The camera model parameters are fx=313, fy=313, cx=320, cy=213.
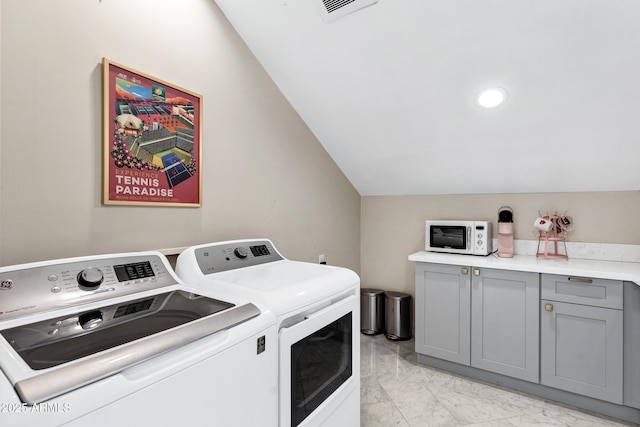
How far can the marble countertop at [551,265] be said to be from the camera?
6.23ft

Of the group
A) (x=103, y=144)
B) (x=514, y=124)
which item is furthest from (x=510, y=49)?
(x=103, y=144)

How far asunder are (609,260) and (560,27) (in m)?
1.74

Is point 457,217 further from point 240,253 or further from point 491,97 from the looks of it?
point 240,253

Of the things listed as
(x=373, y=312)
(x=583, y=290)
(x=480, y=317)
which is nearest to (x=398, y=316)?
(x=373, y=312)

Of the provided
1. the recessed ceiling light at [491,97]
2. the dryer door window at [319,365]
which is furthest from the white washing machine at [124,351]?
the recessed ceiling light at [491,97]

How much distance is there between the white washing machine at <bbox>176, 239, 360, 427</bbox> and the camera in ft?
3.54

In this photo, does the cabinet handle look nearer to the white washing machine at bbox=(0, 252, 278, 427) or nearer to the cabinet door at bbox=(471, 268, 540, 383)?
the cabinet door at bbox=(471, 268, 540, 383)

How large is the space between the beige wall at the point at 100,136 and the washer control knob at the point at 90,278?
0.68 feet

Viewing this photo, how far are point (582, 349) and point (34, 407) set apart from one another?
8.63 feet

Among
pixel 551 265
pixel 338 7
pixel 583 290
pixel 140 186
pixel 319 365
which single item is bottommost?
pixel 319 365

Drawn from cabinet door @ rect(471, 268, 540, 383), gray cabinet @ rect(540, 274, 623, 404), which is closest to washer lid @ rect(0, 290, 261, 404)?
cabinet door @ rect(471, 268, 540, 383)

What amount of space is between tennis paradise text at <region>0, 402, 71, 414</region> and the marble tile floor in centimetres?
174

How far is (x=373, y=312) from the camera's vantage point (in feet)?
10.2

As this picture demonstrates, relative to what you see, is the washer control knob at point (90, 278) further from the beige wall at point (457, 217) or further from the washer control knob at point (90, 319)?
the beige wall at point (457, 217)
